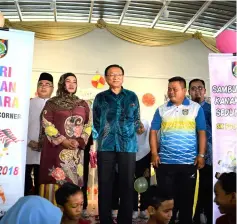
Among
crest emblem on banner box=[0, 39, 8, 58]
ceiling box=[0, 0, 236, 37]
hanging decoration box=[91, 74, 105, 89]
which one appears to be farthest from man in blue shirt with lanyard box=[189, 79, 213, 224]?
hanging decoration box=[91, 74, 105, 89]

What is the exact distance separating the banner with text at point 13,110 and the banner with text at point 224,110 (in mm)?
1418

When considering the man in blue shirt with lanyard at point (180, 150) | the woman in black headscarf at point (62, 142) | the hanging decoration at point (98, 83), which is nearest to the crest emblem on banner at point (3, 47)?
the woman in black headscarf at point (62, 142)

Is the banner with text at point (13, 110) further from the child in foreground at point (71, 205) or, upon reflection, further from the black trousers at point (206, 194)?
the black trousers at point (206, 194)

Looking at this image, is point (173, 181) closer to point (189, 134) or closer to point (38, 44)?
point (189, 134)

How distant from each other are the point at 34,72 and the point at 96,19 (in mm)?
1564

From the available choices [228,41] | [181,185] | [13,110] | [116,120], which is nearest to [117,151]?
[116,120]

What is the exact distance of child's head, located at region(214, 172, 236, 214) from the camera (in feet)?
6.40

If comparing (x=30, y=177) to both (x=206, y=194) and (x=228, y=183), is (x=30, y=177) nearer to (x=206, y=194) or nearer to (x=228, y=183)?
(x=206, y=194)

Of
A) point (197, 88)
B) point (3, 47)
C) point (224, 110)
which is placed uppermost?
point (3, 47)

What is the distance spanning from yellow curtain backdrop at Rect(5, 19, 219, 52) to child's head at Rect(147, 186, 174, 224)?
5.20 m

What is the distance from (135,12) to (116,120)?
182 inches

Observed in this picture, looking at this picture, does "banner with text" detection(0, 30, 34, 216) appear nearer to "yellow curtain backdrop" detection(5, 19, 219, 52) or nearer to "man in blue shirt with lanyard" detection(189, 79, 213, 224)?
"man in blue shirt with lanyard" detection(189, 79, 213, 224)

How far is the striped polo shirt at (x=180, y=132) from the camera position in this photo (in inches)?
109

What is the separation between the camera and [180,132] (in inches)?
110
